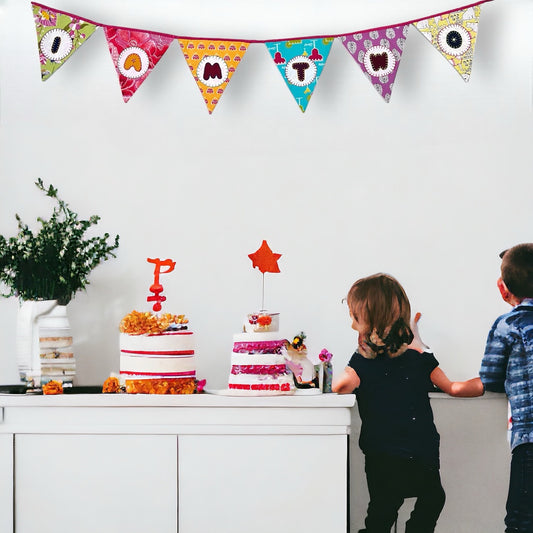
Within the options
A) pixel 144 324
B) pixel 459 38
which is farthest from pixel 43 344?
pixel 459 38

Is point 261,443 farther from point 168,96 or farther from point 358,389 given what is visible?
point 168,96

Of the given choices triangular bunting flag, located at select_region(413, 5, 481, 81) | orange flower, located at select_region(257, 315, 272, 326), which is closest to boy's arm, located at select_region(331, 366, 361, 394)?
orange flower, located at select_region(257, 315, 272, 326)

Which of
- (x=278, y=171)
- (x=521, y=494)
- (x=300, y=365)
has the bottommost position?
(x=521, y=494)

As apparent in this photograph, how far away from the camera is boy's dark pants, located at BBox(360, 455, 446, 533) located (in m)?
1.91

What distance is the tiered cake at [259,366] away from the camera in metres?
1.90

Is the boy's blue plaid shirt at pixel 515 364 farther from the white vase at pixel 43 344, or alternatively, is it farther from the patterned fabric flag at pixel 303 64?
the white vase at pixel 43 344

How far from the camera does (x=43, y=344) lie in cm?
203

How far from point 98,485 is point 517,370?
1.17 metres

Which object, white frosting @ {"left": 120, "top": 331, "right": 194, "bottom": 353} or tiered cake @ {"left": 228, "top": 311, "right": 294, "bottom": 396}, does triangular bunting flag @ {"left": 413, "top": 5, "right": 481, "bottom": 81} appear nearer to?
tiered cake @ {"left": 228, "top": 311, "right": 294, "bottom": 396}

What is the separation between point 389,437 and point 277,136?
996 millimetres

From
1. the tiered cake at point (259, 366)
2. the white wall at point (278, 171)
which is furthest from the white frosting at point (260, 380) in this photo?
the white wall at point (278, 171)

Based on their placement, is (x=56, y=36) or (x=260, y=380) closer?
(x=260, y=380)

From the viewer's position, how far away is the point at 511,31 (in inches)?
89.1

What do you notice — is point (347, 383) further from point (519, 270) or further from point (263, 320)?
point (519, 270)
